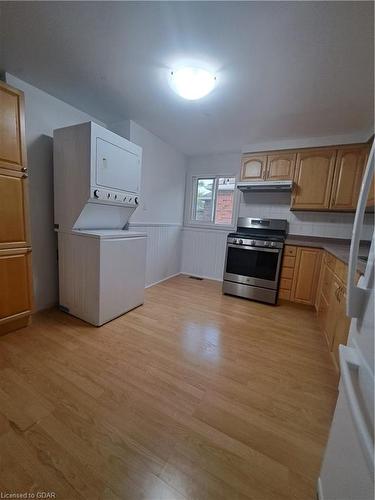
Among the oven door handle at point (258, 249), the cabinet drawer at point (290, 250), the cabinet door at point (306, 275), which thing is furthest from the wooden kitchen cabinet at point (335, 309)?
the oven door handle at point (258, 249)

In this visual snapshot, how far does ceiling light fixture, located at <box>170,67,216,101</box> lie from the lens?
1718 millimetres

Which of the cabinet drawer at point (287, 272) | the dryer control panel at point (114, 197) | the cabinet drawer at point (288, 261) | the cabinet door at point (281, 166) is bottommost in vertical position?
the cabinet drawer at point (287, 272)

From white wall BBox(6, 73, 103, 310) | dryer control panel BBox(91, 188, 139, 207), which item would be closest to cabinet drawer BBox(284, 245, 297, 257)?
dryer control panel BBox(91, 188, 139, 207)

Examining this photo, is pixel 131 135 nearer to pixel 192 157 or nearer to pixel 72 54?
pixel 72 54

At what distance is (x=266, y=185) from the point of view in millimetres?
3123

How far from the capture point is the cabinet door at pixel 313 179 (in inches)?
114

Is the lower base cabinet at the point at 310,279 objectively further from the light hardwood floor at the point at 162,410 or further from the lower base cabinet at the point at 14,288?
the lower base cabinet at the point at 14,288

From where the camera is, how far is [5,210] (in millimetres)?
1796

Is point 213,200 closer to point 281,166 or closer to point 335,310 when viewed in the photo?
point 281,166

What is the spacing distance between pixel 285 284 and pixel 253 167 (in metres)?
1.82

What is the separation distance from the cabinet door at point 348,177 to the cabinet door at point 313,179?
0.22 feet

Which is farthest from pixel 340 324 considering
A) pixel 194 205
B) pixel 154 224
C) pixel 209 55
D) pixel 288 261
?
pixel 194 205

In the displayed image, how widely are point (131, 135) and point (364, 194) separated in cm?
280

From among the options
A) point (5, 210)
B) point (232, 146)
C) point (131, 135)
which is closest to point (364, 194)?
point (5, 210)
